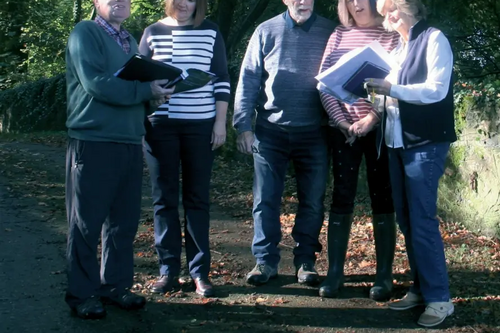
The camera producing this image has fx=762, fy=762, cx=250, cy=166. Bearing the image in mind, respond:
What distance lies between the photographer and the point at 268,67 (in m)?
5.39

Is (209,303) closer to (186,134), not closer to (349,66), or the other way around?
(186,134)

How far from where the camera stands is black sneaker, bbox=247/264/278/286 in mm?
5504

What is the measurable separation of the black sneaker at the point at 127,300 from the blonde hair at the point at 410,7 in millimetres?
2442

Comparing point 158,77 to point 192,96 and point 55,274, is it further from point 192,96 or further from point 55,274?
point 55,274

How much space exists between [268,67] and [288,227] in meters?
2.86

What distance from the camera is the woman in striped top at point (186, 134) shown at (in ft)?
16.7

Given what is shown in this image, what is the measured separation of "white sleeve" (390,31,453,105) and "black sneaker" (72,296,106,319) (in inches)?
86.4

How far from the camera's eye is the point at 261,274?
218 inches

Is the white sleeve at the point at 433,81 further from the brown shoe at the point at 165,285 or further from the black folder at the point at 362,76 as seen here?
the brown shoe at the point at 165,285

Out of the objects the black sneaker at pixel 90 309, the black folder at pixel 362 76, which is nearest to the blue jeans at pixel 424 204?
the black folder at pixel 362 76

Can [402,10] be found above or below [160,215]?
above

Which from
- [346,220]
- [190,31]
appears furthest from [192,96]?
[346,220]

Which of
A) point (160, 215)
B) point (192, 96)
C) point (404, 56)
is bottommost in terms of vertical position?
point (160, 215)

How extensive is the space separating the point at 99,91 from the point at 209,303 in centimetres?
160
